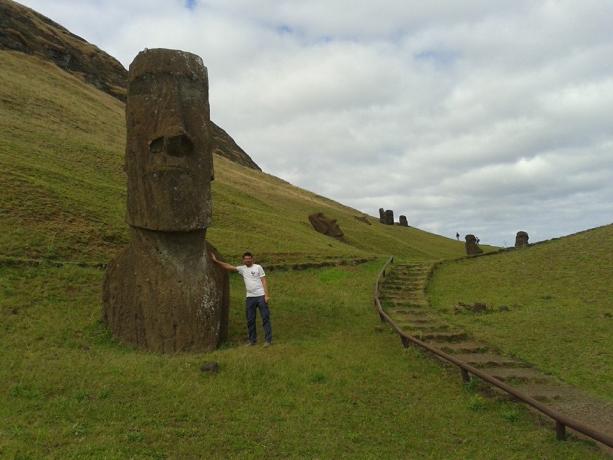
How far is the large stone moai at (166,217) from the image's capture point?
37.8 feet

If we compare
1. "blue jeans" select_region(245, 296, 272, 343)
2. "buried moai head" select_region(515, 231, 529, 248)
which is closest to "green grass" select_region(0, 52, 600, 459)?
"blue jeans" select_region(245, 296, 272, 343)

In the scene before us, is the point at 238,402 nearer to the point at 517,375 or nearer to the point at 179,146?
the point at 517,375

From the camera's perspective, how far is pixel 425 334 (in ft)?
44.2

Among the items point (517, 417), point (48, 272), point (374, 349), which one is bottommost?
point (517, 417)

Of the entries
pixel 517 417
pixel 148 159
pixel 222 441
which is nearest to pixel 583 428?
pixel 517 417

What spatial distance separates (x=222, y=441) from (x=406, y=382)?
4137 millimetres

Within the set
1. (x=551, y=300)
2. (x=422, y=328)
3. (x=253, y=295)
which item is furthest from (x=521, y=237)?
(x=253, y=295)

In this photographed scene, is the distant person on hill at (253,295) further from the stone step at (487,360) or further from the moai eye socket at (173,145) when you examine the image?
the stone step at (487,360)

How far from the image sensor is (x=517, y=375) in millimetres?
10367

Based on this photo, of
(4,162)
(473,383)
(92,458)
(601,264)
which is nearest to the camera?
(92,458)

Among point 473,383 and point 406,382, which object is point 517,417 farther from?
point 406,382

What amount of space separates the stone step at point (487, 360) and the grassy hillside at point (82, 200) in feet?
37.3

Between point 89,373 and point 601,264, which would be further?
point 601,264

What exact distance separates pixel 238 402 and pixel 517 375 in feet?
17.1
